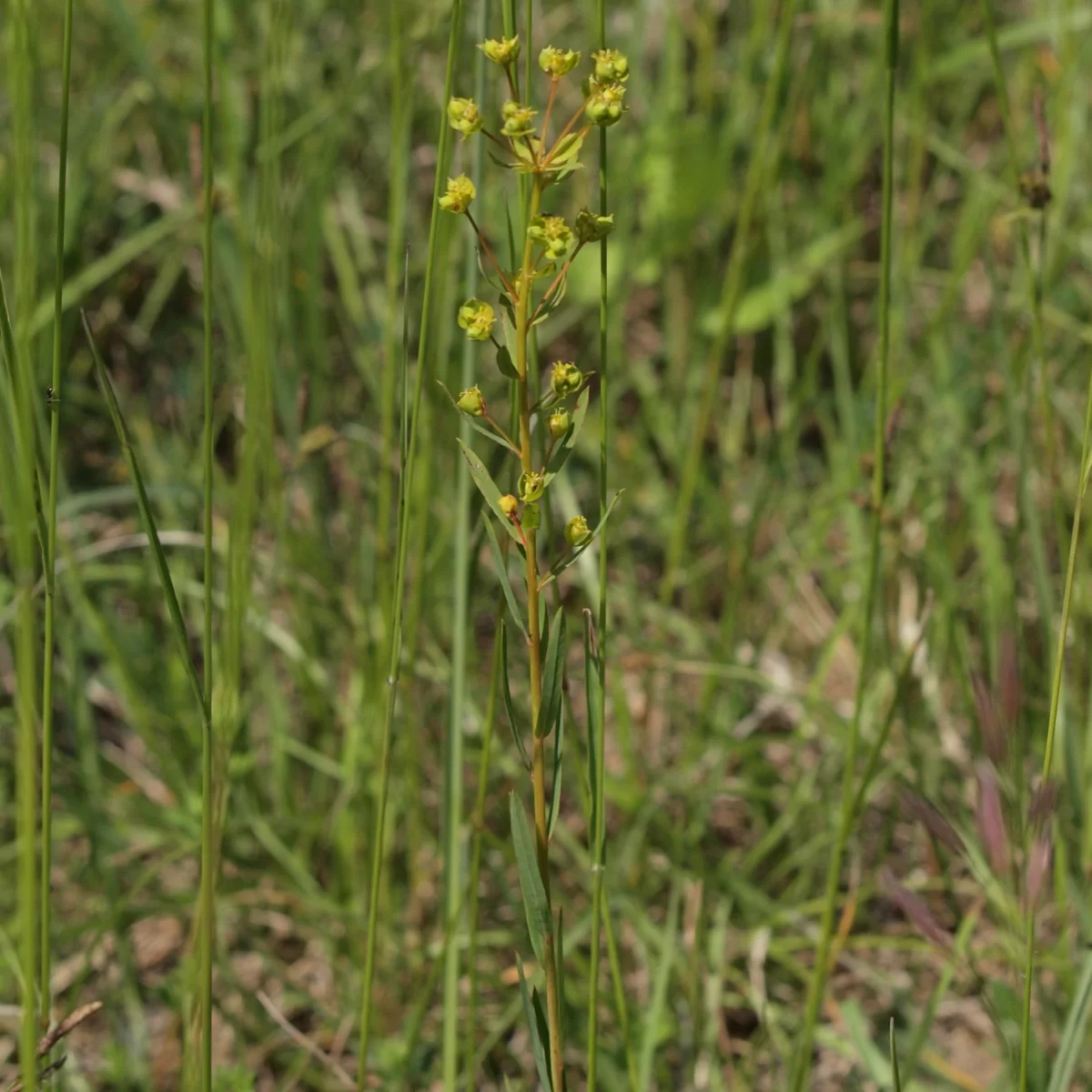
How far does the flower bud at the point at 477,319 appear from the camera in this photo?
1.98 feet

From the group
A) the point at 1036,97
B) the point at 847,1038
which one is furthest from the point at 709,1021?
the point at 1036,97

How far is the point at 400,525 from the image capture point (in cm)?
64

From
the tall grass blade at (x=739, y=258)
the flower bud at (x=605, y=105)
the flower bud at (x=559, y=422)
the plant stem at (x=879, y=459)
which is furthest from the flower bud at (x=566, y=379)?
the tall grass blade at (x=739, y=258)

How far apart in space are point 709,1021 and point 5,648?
919mm

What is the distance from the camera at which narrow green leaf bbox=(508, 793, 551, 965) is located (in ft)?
2.11

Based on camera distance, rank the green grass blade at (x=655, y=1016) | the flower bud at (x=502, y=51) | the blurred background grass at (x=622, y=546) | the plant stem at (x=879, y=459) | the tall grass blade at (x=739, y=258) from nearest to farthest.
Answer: the flower bud at (x=502, y=51) → the plant stem at (x=879, y=459) → the green grass blade at (x=655, y=1016) → the tall grass blade at (x=739, y=258) → the blurred background grass at (x=622, y=546)

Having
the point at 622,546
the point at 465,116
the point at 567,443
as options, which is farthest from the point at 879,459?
the point at 622,546

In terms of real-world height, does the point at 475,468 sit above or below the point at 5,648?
above

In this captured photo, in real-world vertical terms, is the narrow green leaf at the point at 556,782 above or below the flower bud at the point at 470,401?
below

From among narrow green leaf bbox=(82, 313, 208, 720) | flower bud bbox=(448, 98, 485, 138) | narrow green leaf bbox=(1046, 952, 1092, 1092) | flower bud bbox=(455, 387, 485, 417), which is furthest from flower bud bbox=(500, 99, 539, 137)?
narrow green leaf bbox=(1046, 952, 1092, 1092)

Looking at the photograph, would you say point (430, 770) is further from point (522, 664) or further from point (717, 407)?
point (717, 407)

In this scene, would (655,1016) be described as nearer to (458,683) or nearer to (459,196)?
(458,683)

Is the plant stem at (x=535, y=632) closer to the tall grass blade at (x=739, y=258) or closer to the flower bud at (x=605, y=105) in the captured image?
the flower bud at (x=605, y=105)

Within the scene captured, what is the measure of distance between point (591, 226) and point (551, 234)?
0.02 m
